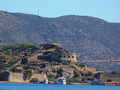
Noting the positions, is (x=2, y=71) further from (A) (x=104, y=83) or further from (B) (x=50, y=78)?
(A) (x=104, y=83)

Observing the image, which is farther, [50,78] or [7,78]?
[50,78]

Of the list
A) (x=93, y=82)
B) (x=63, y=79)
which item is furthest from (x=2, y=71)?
(x=93, y=82)

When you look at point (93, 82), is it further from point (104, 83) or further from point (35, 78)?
point (35, 78)

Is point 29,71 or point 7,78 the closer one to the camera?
point 7,78

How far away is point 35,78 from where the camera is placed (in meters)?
193

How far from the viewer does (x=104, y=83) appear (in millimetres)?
194625

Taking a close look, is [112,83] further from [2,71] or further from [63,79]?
[2,71]

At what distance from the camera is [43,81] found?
189 m

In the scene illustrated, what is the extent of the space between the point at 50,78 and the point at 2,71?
20.8 metres

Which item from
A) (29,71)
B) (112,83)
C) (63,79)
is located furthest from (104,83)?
(29,71)

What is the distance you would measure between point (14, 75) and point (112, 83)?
1687 inches

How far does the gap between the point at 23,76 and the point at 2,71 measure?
1040 centimetres

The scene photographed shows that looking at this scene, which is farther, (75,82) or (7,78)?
(75,82)

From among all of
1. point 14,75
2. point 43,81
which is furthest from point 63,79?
point 14,75
